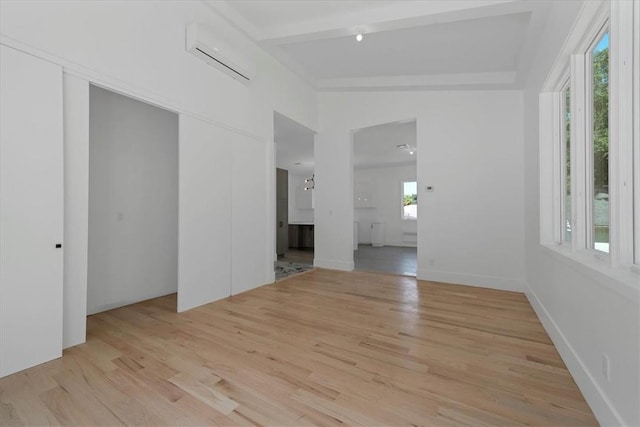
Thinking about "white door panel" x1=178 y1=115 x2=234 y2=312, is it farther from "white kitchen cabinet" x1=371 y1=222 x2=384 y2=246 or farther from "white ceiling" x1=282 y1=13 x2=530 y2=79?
"white kitchen cabinet" x1=371 y1=222 x2=384 y2=246

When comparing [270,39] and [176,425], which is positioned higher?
[270,39]

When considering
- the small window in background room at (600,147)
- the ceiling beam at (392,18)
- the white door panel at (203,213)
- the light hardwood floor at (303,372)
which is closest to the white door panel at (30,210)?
the light hardwood floor at (303,372)

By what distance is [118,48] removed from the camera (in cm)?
246

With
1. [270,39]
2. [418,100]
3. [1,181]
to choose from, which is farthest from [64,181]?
[418,100]

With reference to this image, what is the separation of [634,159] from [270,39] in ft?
12.4

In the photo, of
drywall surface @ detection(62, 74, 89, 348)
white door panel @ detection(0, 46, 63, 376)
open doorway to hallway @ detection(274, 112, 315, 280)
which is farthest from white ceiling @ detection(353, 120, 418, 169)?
white door panel @ detection(0, 46, 63, 376)

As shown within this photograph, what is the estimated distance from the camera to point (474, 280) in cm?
425

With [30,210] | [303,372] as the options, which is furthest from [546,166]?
[30,210]

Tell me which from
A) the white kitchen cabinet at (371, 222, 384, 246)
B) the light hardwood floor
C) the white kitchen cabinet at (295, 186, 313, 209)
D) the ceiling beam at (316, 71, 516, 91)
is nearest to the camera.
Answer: the light hardwood floor

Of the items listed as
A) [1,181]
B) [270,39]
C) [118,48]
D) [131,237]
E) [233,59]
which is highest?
[270,39]

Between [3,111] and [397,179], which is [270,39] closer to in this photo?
[3,111]

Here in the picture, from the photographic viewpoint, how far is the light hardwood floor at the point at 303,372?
1.50m

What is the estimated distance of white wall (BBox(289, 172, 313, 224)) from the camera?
37.2 ft

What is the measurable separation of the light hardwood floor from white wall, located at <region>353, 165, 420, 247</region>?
22.8 feet
